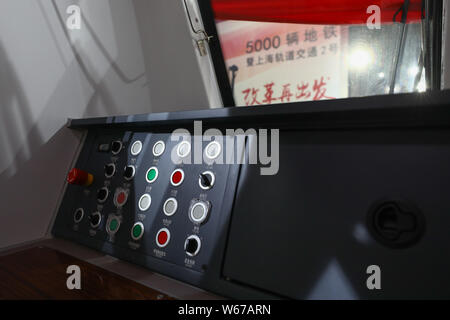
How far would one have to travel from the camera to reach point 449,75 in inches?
38.0

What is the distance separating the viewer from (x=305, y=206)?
1.79 feet

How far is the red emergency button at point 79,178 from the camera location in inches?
34.4

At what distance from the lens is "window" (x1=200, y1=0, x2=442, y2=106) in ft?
4.25

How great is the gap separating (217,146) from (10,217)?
74 centimetres

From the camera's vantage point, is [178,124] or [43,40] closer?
[178,124]

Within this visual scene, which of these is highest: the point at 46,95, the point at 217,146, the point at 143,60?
the point at 143,60

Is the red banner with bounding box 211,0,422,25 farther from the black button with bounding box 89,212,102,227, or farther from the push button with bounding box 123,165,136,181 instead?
the black button with bounding box 89,212,102,227

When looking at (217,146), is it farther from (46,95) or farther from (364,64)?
(364,64)

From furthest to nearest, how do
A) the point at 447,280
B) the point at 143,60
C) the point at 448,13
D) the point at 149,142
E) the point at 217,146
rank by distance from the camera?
the point at 143,60
the point at 448,13
the point at 149,142
the point at 217,146
the point at 447,280

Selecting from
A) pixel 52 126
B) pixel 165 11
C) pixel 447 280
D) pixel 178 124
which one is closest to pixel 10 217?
pixel 52 126

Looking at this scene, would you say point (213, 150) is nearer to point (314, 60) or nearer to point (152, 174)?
point (152, 174)

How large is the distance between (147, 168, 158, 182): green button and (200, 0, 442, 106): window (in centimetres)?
33

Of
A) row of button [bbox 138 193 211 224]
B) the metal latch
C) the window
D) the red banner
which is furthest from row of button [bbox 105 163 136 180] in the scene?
the red banner

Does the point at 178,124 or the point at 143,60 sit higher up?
the point at 143,60
